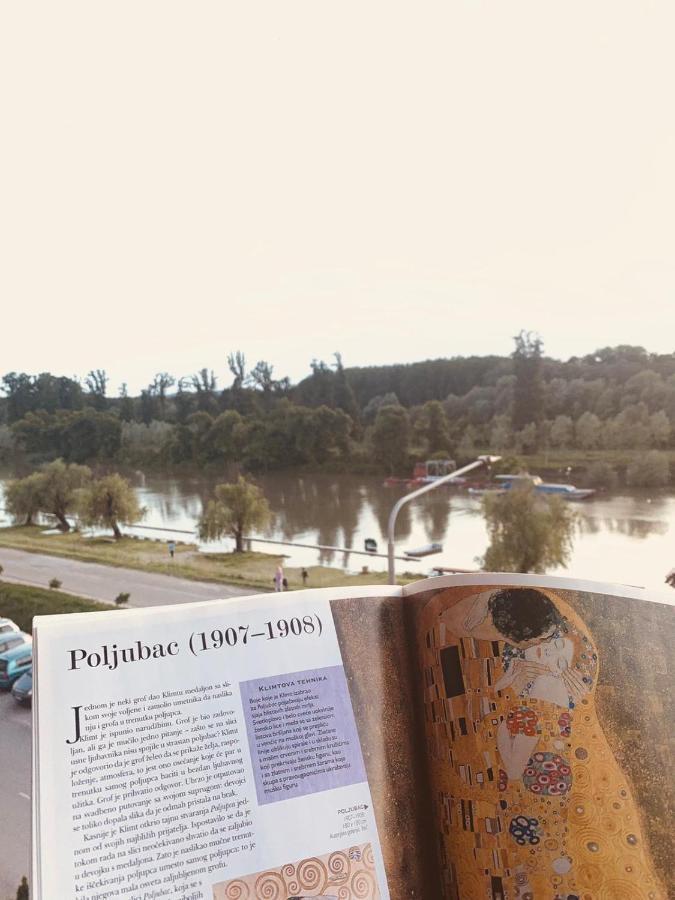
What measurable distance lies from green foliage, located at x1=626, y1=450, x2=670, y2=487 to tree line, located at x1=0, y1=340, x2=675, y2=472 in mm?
175

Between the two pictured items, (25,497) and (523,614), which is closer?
(523,614)

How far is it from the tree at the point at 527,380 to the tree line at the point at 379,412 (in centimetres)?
1

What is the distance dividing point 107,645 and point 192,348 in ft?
19.9

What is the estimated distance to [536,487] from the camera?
7.94 metres

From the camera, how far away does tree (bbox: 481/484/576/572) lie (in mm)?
7547

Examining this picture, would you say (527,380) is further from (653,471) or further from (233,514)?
(233,514)

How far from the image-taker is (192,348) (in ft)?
22.6

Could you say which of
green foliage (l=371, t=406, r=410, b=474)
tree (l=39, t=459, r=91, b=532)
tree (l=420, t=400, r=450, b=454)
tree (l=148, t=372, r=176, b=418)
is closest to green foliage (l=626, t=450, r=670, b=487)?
tree (l=420, t=400, r=450, b=454)

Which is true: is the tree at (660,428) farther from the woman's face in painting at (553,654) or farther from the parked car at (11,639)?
the woman's face in painting at (553,654)

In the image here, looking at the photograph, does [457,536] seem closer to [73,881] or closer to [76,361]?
[76,361]

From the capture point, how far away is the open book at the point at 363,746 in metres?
1.00

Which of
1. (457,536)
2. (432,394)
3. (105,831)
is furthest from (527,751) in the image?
(432,394)

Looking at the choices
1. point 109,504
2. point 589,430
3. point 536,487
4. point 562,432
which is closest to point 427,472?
point 536,487

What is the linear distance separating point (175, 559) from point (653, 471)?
5.37 m
